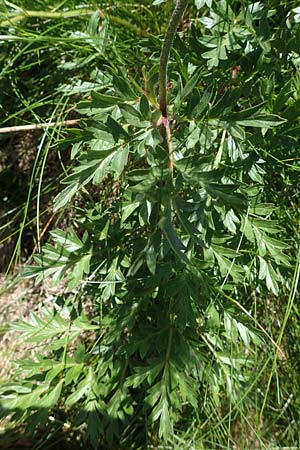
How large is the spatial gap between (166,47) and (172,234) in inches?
15.6

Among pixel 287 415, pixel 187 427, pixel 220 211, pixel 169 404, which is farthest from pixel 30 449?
pixel 220 211

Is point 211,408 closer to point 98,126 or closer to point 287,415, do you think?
point 287,415

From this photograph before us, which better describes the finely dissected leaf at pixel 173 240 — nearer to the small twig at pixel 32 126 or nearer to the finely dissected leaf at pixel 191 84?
the finely dissected leaf at pixel 191 84

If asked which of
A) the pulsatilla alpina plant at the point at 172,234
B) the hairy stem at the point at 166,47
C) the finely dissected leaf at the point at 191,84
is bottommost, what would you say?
the pulsatilla alpina plant at the point at 172,234

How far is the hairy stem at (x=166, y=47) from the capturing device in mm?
1148

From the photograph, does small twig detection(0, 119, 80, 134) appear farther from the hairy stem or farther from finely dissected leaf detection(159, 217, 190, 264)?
finely dissected leaf detection(159, 217, 190, 264)

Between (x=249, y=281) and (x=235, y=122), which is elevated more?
(x=235, y=122)

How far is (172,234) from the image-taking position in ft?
3.92

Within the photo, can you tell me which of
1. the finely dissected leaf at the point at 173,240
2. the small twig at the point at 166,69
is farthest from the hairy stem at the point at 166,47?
the finely dissected leaf at the point at 173,240

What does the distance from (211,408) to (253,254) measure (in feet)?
2.02

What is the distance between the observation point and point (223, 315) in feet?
5.58

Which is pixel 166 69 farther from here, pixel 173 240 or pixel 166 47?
pixel 173 240

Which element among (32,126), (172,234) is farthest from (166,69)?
(32,126)

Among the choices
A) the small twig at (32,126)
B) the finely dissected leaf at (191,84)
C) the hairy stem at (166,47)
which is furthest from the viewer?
the small twig at (32,126)
